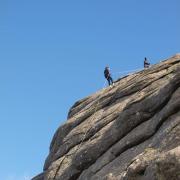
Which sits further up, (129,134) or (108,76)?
(108,76)

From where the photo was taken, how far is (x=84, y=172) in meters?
33.1

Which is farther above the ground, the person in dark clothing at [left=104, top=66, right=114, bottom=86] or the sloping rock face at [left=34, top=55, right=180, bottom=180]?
the person in dark clothing at [left=104, top=66, right=114, bottom=86]

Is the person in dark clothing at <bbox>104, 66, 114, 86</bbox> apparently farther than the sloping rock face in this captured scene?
Yes

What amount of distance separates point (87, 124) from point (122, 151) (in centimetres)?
949

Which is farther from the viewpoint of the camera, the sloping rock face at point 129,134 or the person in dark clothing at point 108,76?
the person in dark clothing at point 108,76

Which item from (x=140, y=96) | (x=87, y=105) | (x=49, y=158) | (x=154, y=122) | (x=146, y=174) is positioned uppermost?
(x=87, y=105)

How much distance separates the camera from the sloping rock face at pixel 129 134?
81.1 feet

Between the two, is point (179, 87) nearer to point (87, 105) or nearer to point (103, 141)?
point (103, 141)

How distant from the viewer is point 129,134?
31.5m

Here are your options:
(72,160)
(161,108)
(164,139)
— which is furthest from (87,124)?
(164,139)

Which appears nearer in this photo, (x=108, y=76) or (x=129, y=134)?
(x=129, y=134)

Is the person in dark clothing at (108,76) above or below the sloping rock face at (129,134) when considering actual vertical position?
above

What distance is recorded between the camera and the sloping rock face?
2473cm

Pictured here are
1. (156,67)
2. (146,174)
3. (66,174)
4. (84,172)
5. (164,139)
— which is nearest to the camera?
→ (146,174)
